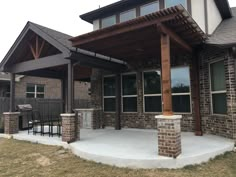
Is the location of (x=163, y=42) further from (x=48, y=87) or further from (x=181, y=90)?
(x=48, y=87)

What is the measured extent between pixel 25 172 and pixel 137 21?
4.48 m

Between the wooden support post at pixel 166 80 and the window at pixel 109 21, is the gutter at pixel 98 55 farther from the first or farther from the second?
the wooden support post at pixel 166 80

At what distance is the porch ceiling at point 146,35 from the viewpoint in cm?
505

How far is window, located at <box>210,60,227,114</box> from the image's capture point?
6.88 m

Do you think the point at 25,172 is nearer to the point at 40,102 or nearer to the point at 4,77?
the point at 40,102

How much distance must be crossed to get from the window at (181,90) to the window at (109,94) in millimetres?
3034

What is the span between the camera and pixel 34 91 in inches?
723

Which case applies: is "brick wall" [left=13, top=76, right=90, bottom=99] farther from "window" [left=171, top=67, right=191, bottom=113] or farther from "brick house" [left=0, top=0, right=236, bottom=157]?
"window" [left=171, top=67, right=191, bottom=113]

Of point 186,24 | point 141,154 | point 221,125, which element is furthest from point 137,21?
point 221,125

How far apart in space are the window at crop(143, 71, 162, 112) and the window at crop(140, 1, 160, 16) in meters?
2.47

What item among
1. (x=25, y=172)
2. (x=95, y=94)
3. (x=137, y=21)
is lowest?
(x=25, y=172)

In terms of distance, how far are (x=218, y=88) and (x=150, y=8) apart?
163 inches

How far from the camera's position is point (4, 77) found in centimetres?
1641

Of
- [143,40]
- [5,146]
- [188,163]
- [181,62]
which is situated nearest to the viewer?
[188,163]
